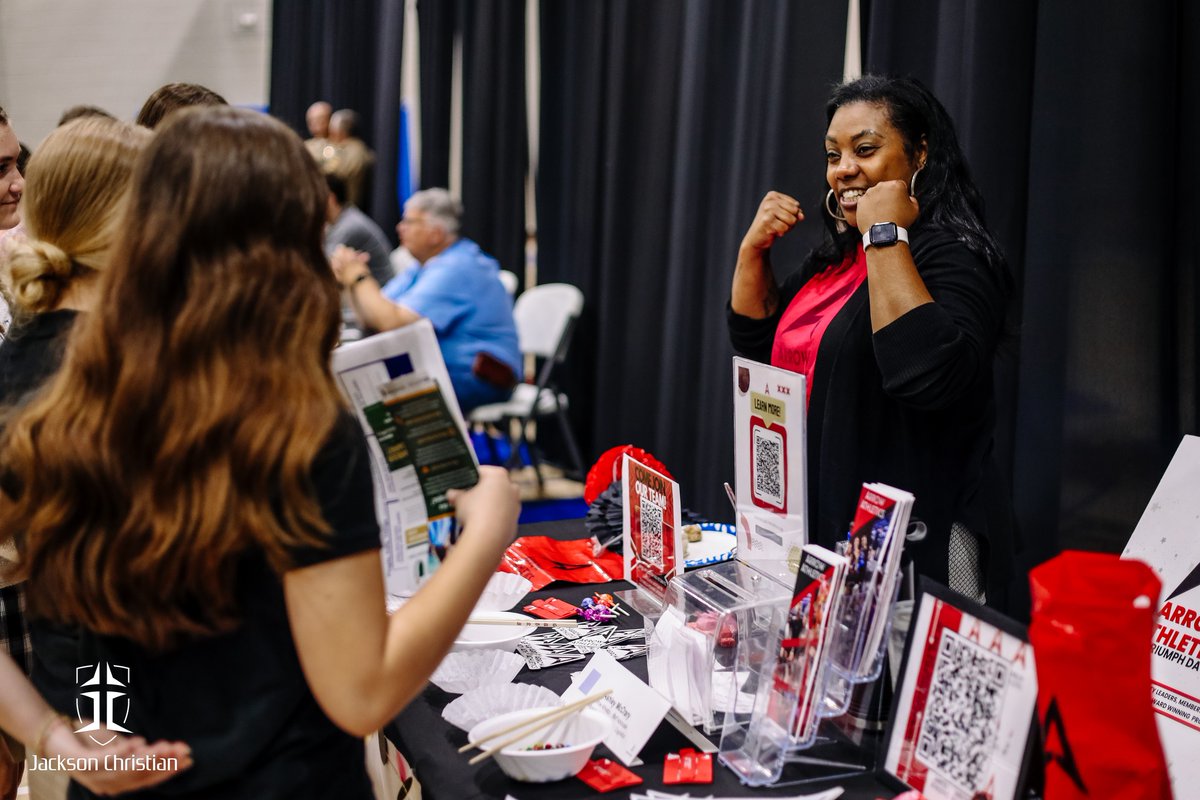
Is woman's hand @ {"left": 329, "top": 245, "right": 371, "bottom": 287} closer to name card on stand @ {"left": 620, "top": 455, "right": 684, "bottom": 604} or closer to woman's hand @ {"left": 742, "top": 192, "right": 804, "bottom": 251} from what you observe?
woman's hand @ {"left": 742, "top": 192, "right": 804, "bottom": 251}

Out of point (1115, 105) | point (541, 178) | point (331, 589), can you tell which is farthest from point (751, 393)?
point (541, 178)

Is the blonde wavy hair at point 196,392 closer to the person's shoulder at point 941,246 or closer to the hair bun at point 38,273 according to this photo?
the hair bun at point 38,273

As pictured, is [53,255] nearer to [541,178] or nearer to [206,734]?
[206,734]

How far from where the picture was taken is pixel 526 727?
3.86 feet

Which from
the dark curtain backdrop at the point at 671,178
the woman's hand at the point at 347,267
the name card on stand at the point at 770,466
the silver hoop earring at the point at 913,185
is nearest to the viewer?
the name card on stand at the point at 770,466

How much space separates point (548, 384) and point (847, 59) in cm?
217

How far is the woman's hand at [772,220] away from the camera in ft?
6.26

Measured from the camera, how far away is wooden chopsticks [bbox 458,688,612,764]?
1.15m

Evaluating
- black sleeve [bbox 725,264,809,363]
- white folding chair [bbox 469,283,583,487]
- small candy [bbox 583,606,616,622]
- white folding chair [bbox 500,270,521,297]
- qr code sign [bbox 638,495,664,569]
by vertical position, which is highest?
black sleeve [bbox 725,264,809,363]

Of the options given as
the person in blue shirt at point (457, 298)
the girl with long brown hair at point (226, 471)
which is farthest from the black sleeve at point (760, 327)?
the person in blue shirt at point (457, 298)

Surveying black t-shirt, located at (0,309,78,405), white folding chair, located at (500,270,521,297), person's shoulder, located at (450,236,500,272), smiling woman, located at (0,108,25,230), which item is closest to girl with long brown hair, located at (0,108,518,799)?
black t-shirt, located at (0,309,78,405)

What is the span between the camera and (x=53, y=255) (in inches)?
45.3

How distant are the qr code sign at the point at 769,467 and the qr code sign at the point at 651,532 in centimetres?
15

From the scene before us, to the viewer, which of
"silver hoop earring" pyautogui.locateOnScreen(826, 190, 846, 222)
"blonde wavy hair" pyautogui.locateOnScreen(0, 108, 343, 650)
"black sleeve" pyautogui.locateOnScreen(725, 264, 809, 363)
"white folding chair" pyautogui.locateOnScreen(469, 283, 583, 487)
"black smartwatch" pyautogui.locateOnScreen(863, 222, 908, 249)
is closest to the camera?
"blonde wavy hair" pyautogui.locateOnScreen(0, 108, 343, 650)
